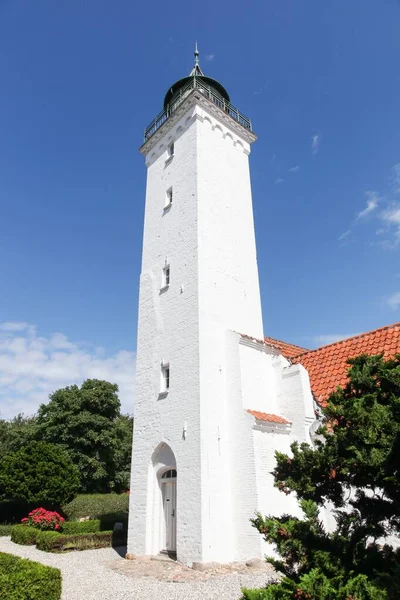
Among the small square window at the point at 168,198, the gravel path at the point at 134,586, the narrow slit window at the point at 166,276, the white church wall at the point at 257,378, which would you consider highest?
the small square window at the point at 168,198

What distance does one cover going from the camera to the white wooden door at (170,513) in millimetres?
13203

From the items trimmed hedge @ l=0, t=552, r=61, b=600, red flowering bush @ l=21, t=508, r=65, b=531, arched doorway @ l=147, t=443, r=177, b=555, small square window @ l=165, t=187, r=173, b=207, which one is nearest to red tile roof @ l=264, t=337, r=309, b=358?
arched doorway @ l=147, t=443, r=177, b=555

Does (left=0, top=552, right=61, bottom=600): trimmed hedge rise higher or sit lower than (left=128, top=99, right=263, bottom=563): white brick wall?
lower

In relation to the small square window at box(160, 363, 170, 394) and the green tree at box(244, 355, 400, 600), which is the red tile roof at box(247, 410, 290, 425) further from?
the green tree at box(244, 355, 400, 600)

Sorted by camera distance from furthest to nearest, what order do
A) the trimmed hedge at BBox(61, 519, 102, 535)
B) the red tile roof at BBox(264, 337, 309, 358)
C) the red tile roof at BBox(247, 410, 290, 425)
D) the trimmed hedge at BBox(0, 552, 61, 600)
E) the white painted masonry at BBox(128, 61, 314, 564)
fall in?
the red tile roof at BBox(264, 337, 309, 358) → the trimmed hedge at BBox(61, 519, 102, 535) → the red tile roof at BBox(247, 410, 290, 425) → the white painted masonry at BBox(128, 61, 314, 564) → the trimmed hedge at BBox(0, 552, 61, 600)

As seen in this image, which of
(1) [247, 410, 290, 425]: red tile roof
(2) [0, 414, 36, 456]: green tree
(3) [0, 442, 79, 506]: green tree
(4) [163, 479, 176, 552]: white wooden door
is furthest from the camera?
(2) [0, 414, 36, 456]: green tree

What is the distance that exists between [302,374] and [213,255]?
18.8 ft

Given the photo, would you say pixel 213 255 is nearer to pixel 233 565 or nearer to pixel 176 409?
pixel 176 409

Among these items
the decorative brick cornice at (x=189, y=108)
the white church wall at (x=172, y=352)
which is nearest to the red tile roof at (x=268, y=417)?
the white church wall at (x=172, y=352)

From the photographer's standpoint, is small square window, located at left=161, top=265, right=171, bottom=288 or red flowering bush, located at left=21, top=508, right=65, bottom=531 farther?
red flowering bush, located at left=21, top=508, right=65, bottom=531

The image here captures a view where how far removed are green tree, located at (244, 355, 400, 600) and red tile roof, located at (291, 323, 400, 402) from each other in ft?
23.8

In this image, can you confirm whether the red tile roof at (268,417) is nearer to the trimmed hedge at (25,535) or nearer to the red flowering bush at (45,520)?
the trimmed hedge at (25,535)

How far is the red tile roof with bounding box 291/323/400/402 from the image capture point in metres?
13.9

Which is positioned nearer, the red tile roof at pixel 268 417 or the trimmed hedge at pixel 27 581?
the trimmed hedge at pixel 27 581
